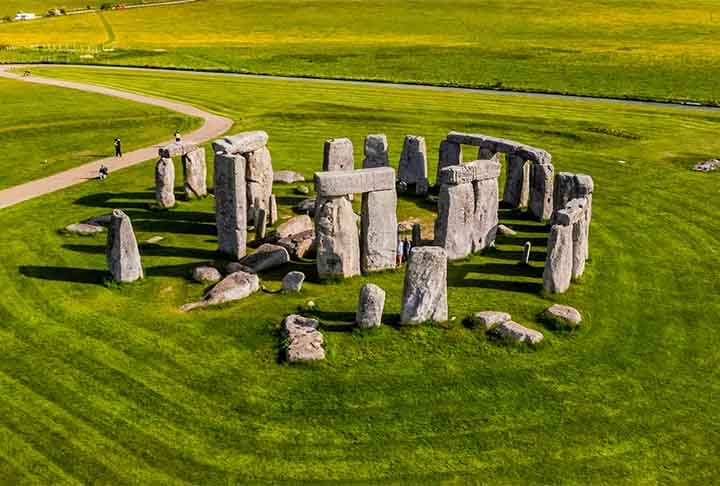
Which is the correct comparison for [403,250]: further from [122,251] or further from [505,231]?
[122,251]

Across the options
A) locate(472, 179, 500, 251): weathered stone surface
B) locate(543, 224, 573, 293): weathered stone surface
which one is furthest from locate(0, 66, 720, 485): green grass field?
locate(472, 179, 500, 251): weathered stone surface

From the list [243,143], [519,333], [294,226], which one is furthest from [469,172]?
[243,143]

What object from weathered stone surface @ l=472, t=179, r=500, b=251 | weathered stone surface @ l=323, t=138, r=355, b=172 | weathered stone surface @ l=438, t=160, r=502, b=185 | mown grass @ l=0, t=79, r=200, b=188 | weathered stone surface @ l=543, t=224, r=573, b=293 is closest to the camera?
weathered stone surface @ l=543, t=224, r=573, b=293

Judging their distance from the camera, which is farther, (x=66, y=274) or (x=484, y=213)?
(x=484, y=213)

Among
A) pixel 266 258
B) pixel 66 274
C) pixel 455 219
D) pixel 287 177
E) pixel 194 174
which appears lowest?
pixel 66 274

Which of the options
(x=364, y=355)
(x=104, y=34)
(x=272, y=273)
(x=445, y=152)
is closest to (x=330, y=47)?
(x=104, y=34)

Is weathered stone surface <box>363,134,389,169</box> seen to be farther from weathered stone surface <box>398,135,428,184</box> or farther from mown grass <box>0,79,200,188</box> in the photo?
mown grass <box>0,79,200,188</box>

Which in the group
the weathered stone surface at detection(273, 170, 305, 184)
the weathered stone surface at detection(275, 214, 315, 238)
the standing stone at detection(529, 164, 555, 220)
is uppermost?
the standing stone at detection(529, 164, 555, 220)
